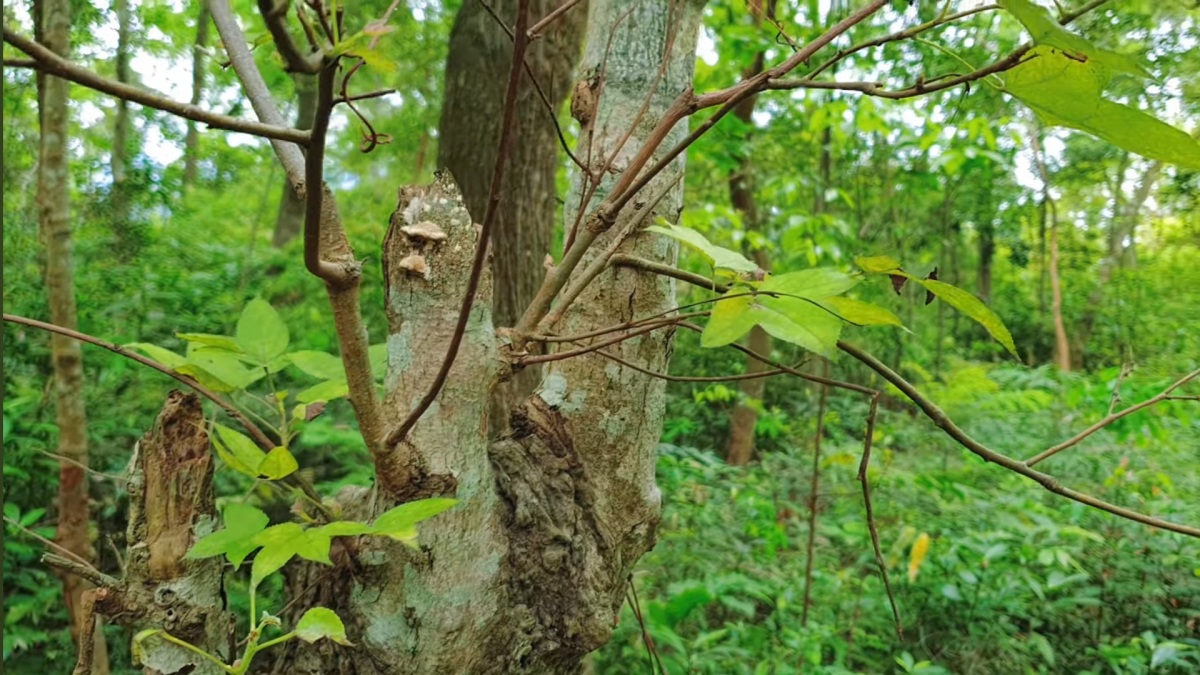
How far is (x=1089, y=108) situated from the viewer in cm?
44

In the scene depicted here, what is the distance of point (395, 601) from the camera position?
0.72 metres

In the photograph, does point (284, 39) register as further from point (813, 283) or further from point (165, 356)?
point (165, 356)

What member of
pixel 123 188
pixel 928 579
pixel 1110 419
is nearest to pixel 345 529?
pixel 1110 419

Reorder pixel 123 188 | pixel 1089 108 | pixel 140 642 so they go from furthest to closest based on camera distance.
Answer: pixel 123 188 → pixel 140 642 → pixel 1089 108

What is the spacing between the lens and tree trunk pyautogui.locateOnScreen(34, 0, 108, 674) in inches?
75.0

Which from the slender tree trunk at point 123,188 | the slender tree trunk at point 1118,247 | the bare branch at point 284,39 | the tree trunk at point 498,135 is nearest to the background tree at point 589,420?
the bare branch at point 284,39

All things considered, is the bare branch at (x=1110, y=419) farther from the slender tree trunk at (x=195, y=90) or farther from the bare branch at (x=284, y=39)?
the slender tree trunk at (x=195, y=90)

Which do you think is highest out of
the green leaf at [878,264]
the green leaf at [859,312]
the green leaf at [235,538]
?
the green leaf at [878,264]

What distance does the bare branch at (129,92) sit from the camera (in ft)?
1.18

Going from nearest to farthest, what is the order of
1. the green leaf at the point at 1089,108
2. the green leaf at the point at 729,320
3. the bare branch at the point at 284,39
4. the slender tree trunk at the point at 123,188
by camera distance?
the bare branch at the point at 284,39 → the green leaf at the point at 1089,108 → the green leaf at the point at 729,320 → the slender tree trunk at the point at 123,188

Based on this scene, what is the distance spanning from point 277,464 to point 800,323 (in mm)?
489

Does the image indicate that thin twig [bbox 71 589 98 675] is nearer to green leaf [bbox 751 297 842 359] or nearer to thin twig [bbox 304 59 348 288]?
thin twig [bbox 304 59 348 288]

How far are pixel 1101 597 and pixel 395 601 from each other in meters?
2.92

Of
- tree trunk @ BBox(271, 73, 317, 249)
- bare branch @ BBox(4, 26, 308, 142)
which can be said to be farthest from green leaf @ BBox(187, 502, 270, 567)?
tree trunk @ BBox(271, 73, 317, 249)
